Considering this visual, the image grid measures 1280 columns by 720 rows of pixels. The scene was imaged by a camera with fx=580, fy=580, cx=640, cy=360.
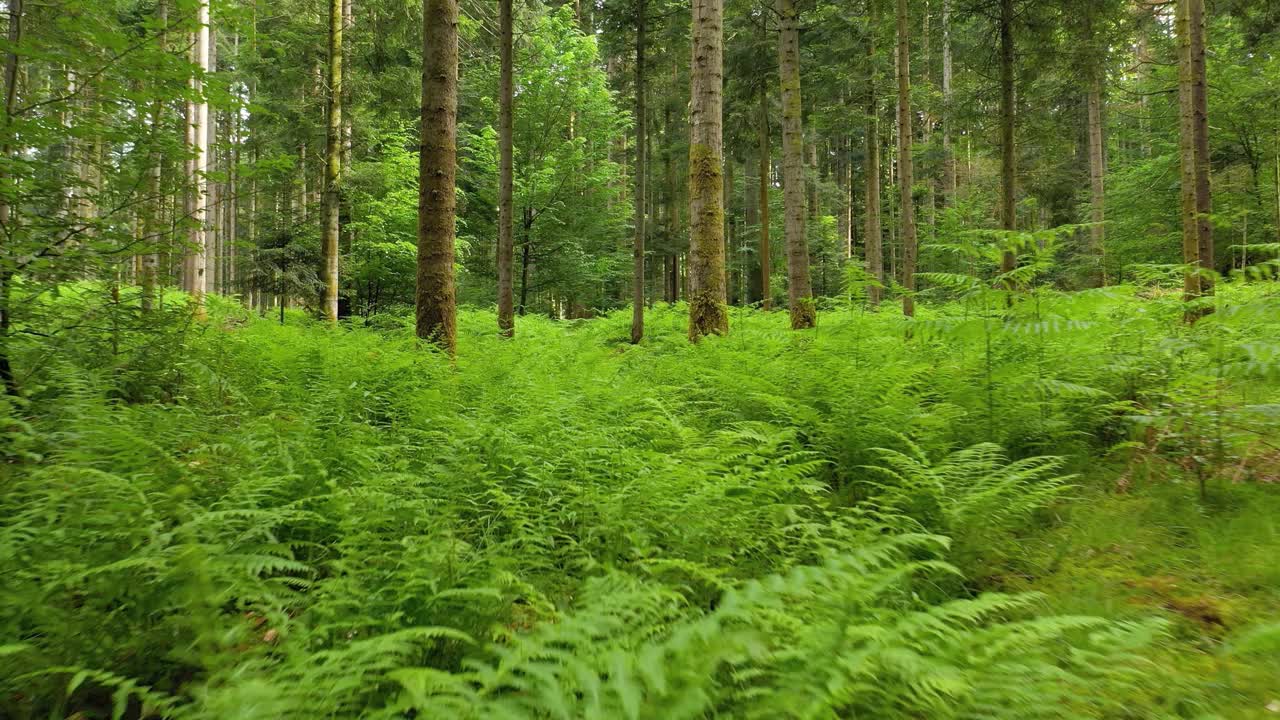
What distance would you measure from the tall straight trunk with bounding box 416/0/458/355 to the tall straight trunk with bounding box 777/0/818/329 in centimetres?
551

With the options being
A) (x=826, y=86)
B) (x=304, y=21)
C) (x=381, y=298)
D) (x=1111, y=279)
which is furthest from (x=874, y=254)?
(x=304, y=21)

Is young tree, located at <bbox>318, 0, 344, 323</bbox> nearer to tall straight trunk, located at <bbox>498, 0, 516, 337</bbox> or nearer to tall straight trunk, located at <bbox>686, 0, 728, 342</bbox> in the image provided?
tall straight trunk, located at <bbox>498, 0, 516, 337</bbox>

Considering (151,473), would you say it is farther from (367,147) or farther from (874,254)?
(874,254)

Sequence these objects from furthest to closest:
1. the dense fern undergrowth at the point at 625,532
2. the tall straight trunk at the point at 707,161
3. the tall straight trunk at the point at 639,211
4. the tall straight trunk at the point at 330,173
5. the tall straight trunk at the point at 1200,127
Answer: the tall straight trunk at the point at 639,211 → the tall straight trunk at the point at 330,173 → the tall straight trunk at the point at 1200,127 → the tall straight trunk at the point at 707,161 → the dense fern undergrowth at the point at 625,532

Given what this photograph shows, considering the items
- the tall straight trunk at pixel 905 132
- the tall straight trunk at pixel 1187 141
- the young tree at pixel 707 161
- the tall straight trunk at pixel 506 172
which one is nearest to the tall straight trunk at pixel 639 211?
the tall straight trunk at pixel 506 172

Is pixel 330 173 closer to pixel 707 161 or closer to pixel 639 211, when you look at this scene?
pixel 639 211

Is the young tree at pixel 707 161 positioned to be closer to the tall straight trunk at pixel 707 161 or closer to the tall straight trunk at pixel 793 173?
the tall straight trunk at pixel 707 161

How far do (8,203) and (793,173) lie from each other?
9702 mm

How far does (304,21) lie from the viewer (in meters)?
15.2

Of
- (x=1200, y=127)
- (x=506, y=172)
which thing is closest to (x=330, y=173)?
(x=506, y=172)

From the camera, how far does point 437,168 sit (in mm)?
6688

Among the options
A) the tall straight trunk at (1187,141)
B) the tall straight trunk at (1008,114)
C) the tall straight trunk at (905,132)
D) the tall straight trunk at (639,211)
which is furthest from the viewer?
the tall straight trunk at (639,211)

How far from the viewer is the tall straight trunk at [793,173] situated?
32.1ft

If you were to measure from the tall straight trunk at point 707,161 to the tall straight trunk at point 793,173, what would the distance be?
202cm
